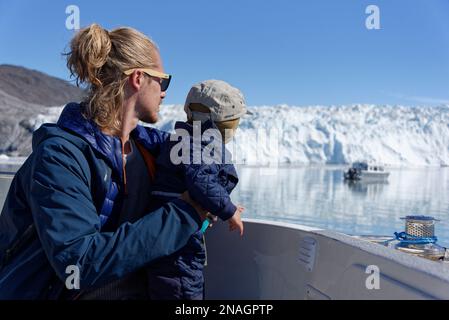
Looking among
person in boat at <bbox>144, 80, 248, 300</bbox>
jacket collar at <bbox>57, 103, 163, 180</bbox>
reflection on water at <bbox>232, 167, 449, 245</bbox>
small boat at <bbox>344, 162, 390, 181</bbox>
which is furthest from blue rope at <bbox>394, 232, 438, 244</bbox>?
small boat at <bbox>344, 162, 390, 181</bbox>

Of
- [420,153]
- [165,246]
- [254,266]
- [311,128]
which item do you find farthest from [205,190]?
[420,153]

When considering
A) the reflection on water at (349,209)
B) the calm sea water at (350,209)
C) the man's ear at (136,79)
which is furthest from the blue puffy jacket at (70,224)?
the reflection on water at (349,209)

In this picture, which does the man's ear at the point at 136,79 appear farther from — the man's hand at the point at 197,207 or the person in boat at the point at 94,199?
the man's hand at the point at 197,207

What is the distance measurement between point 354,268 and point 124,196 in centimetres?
57

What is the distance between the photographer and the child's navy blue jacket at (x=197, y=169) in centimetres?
93

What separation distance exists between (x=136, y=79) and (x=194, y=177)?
24cm

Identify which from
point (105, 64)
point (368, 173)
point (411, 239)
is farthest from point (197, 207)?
point (368, 173)

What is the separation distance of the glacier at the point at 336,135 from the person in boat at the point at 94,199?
100ft

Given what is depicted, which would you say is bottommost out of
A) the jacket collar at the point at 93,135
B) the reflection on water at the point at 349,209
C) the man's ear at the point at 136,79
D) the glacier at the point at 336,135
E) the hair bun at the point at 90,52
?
the reflection on water at the point at 349,209

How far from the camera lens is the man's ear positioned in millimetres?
917

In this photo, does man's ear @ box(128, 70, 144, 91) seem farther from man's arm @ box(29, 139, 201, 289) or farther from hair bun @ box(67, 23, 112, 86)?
man's arm @ box(29, 139, 201, 289)

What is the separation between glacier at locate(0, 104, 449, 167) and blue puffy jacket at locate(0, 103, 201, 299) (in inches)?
1207
